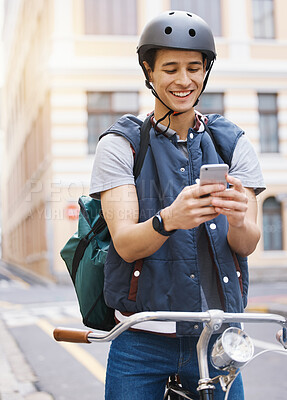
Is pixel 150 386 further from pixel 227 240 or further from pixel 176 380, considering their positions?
pixel 227 240

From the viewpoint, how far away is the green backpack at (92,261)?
2115 millimetres

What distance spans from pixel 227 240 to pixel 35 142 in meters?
24.3

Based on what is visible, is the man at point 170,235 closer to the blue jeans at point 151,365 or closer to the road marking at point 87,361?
the blue jeans at point 151,365

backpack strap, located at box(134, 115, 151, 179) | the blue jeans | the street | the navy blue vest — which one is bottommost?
the street

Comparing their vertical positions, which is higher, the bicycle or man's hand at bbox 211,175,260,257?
man's hand at bbox 211,175,260,257

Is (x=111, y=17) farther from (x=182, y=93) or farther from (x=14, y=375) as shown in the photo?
(x=182, y=93)

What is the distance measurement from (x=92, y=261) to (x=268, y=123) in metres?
18.5

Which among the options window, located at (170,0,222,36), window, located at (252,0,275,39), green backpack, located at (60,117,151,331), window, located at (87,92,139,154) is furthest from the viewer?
Answer: window, located at (252,0,275,39)

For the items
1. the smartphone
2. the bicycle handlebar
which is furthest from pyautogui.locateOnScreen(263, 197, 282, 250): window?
the smartphone

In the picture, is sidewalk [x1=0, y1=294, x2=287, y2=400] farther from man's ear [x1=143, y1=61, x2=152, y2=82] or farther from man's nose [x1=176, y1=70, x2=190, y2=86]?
man's nose [x1=176, y1=70, x2=190, y2=86]

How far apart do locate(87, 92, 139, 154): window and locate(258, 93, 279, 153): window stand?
161 inches

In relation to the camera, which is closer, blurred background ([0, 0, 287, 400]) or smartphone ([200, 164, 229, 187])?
smartphone ([200, 164, 229, 187])

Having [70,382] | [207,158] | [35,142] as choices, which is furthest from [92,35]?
[207,158]

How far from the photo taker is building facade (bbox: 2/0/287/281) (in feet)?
62.2
